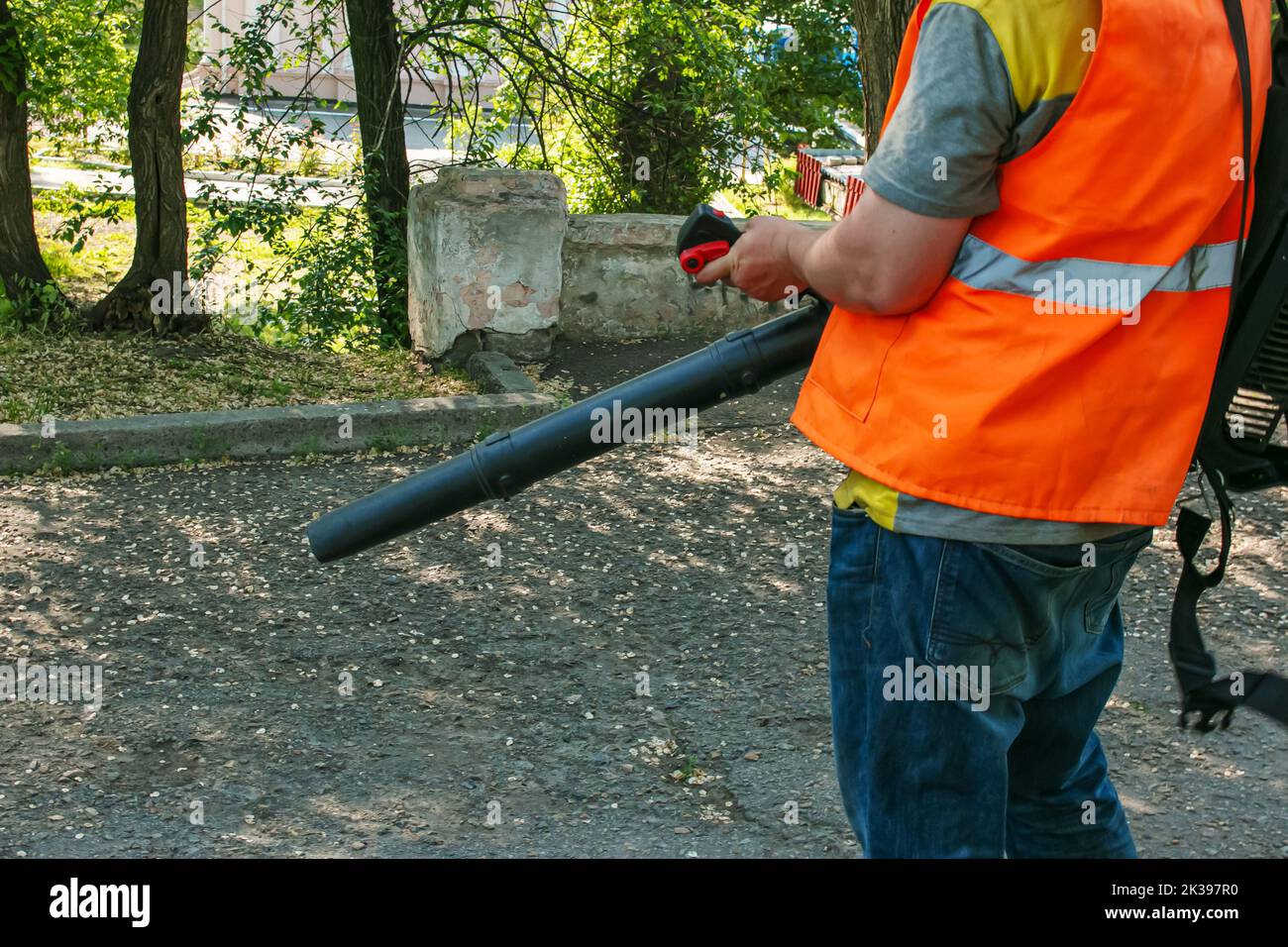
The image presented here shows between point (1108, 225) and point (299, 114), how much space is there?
715 centimetres

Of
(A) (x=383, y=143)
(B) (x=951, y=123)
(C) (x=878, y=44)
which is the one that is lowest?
(B) (x=951, y=123)

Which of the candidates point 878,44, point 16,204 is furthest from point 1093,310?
point 16,204

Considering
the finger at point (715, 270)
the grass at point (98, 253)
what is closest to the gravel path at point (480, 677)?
the finger at point (715, 270)

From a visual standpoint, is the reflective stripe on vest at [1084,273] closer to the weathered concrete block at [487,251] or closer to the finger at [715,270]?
the finger at [715,270]

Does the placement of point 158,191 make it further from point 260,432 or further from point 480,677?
point 480,677

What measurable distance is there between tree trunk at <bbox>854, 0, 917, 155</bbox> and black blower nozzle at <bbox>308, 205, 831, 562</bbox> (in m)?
3.52

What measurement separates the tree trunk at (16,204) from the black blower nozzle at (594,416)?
5775mm

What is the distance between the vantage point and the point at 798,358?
84.6 inches

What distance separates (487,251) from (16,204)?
103 inches

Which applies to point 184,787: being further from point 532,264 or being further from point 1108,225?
point 532,264

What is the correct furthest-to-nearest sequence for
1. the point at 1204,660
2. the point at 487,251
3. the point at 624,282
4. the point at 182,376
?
the point at 624,282 < the point at 487,251 < the point at 182,376 < the point at 1204,660

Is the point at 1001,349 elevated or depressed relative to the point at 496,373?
elevated

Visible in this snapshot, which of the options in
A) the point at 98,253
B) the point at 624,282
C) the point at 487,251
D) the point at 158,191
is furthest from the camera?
the point at 98,253

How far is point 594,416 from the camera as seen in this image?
210cm
